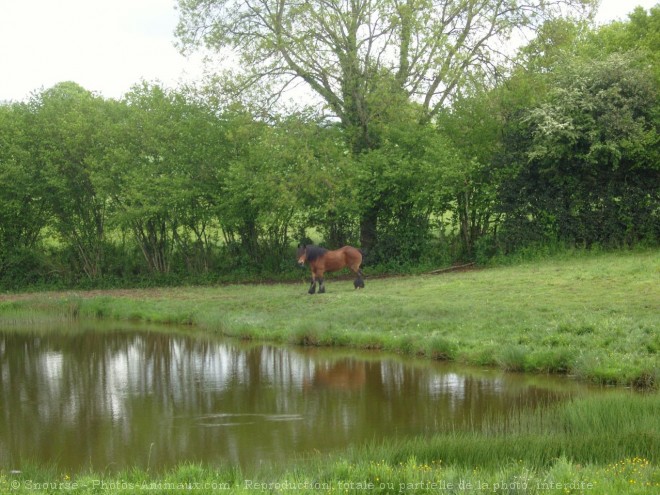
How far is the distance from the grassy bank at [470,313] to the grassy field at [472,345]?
0.14ft

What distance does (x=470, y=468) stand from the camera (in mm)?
6945

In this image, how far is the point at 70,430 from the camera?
32.0 feet

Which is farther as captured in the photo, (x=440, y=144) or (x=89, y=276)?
(x=89, y=276)

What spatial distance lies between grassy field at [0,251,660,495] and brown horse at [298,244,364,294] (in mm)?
938

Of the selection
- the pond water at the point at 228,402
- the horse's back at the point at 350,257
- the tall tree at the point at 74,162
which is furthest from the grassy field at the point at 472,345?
the tall tree at the point at 74,162

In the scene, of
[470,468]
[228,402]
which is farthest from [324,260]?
[470,468]

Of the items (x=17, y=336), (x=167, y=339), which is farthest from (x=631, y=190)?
(x=17, y=336)

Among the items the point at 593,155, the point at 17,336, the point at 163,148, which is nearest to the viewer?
the point at 17,336

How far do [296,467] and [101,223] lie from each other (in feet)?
90.9

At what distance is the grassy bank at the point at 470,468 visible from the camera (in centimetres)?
610

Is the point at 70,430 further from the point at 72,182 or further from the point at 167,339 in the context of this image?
the point at 72,182

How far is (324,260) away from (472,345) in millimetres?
9320

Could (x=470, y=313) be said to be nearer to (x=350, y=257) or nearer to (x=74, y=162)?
(x=350, y=257)

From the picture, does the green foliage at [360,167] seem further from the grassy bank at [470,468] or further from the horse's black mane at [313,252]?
the grassy bank at [470,468]
